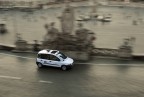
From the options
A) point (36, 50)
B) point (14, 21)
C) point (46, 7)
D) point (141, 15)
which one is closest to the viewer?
point (36, 50)

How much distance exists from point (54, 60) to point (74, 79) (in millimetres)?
3949

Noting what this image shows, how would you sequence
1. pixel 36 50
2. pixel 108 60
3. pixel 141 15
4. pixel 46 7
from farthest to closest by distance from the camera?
pixel 46 7, pixel 141 15, pixel 36 50, pixel 108 60

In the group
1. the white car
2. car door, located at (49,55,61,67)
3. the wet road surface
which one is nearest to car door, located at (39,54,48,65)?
the white car

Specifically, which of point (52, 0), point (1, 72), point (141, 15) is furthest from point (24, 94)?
point (52, 0)

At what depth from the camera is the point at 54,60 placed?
4091cm

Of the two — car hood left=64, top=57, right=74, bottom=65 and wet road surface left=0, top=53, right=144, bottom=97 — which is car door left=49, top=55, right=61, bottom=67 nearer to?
wet road surface left=0, top=53, right=144, bottom=97

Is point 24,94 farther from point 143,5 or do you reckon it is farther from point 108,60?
point 143,5

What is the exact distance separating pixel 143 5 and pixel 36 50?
49.1 metres

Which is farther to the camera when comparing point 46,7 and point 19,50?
point 46,7

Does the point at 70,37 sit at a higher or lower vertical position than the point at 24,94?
higher

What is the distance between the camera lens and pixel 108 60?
43.8 meters

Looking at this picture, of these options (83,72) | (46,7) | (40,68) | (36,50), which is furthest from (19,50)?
(46,7)

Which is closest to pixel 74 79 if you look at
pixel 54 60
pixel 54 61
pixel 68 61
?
pixel 68 61

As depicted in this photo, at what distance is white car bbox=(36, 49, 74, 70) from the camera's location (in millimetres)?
40562
